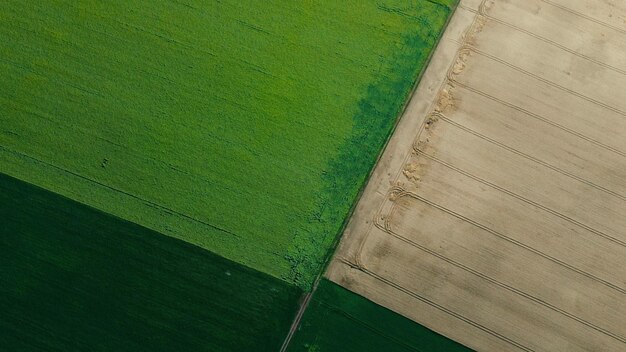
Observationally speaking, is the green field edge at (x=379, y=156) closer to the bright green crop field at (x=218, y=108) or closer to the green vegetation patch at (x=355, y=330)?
the bright green crop field at (x=218, y=108)

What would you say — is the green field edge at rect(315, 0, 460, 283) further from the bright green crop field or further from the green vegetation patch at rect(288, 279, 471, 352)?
the green vegetation patch at rect(288, 279, 471, 352)

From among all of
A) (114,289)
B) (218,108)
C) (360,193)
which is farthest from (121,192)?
(360,193)

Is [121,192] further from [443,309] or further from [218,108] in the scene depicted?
[443,309]

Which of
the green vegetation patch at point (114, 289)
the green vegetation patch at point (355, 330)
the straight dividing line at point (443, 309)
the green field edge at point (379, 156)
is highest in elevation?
the green field edge at point (379, 156)

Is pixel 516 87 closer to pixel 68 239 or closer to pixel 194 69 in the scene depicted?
→ pixel 194 69

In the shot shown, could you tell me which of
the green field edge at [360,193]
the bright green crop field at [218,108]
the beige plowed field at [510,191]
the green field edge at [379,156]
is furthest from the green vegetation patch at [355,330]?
the bright green crop field at [218,108]
